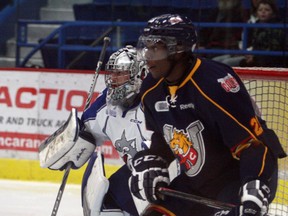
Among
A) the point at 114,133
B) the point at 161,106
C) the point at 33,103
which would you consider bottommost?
the point at 33,103

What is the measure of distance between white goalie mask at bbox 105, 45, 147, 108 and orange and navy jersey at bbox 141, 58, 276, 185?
0.55 metres

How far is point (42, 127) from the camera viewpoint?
20.3 feet

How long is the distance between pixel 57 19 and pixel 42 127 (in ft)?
2.57

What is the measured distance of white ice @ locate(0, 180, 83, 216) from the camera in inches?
206

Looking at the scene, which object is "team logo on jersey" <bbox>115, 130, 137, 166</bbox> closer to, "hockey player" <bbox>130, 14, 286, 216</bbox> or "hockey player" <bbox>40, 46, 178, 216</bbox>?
"hockey player" <bbox>40, 46, 178, 216</bbox>

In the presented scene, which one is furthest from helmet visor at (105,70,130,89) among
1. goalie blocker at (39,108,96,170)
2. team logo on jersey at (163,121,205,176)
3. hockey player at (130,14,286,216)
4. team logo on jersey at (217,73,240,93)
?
team logo on jersey at (217,73,240,93)

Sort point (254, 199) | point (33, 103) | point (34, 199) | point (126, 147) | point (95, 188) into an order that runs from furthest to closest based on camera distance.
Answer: point (33, 103)
point (34, 199)
point (126, 147)
point (95, 188)
point (254, 199)

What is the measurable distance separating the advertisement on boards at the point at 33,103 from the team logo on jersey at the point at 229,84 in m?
3.49

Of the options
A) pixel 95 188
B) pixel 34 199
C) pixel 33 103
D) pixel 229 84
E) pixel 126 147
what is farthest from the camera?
pixel 33 103

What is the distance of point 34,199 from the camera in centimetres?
553

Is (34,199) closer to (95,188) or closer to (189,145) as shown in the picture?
(95,188)

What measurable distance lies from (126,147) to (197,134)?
2.58 ft

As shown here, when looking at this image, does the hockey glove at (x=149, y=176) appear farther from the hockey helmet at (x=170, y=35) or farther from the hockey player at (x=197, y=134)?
the hockey helmet at (x=170, y=35)

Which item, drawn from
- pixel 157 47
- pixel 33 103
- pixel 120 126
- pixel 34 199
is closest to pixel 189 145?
pixel 157 47
